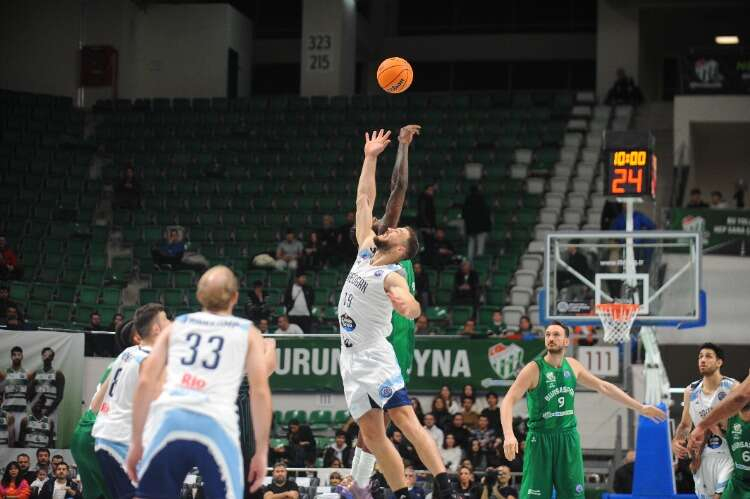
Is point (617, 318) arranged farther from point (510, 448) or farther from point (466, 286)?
point (510, 448)

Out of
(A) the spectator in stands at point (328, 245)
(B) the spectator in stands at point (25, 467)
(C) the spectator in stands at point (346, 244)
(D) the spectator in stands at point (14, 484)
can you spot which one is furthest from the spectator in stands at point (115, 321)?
(C) the spectator in stands at point (346, 244)

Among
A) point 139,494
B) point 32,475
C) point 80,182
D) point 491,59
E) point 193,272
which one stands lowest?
point 32,475

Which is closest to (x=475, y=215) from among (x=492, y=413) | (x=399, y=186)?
(x=492, y=413)

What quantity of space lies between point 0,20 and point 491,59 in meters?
12.6

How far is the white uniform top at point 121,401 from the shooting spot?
816 centimetres

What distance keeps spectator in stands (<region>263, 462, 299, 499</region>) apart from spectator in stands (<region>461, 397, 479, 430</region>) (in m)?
2.95

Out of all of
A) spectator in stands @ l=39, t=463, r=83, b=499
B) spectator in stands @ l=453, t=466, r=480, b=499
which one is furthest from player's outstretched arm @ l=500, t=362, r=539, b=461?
spectator in stands @ l=39, t=463, r=83, b=499

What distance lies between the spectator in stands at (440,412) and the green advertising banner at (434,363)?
68 cm

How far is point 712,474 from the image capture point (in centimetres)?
1152

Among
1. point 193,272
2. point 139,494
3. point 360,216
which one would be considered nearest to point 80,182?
point 193,272

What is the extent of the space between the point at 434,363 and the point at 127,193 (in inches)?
375

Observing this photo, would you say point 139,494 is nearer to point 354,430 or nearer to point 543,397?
point 543,397

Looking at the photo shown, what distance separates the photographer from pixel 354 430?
56.5 feet

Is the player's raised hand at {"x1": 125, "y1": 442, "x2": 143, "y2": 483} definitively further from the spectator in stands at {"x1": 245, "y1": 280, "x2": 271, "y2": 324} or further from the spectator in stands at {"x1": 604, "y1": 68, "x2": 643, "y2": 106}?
the spectator in stands at {"x1": 604, "y1": 68, "x2": 643, "y2": 106}
